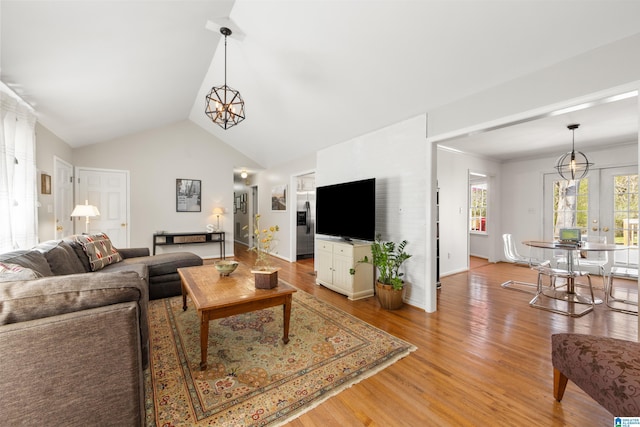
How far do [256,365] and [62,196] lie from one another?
16.0 feet

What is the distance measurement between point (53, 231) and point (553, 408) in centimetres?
607

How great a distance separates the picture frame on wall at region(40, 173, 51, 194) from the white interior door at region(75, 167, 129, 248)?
4.75 ft

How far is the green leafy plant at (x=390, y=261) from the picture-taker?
10.9 feet

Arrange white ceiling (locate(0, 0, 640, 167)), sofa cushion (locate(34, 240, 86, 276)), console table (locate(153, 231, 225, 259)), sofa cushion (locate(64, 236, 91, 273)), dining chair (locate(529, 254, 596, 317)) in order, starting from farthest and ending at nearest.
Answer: console table (locate(153, 231, 225, 259)) < dining chair (locate(529, 254, 596, 317)) < sofa cushion (locate(64, 236, 91, 273)) < sofa cushion (locate(34, 240, 86, 276)) < white ceiling (locate(0, 0, 640, 167))

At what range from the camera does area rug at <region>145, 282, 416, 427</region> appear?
159 centimetres

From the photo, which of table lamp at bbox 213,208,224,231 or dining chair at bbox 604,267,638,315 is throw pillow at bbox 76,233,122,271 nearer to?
table lamp at bbox 213,208,224,231

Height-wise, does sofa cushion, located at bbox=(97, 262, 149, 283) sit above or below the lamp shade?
below

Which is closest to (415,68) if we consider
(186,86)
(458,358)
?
(458,358)

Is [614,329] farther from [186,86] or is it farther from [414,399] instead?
[186,86]

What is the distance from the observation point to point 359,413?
1587 millimetres

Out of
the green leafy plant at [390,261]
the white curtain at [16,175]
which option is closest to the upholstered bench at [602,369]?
the green leafy plant at [390,261]

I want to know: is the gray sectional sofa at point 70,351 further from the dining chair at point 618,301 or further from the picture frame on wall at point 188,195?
the picture frame on wall at point 188,195

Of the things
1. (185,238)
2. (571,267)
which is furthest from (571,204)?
(185,238)

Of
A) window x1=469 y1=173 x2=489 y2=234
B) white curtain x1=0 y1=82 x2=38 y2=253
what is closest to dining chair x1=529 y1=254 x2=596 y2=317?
window x1=469 y1=173 x2=489 y2=234
